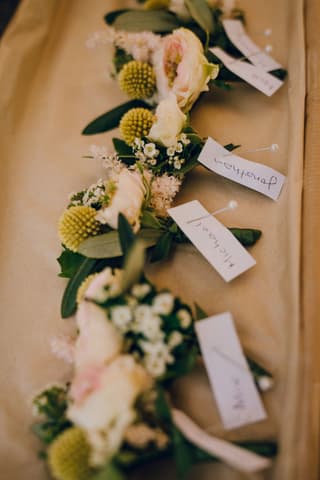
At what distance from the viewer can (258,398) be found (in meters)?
0.63

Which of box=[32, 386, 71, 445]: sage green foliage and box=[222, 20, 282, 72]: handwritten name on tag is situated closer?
box=[32, 386, 71, 445]: sage green foliage

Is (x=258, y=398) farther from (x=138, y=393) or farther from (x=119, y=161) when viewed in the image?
(x=119, y=161)

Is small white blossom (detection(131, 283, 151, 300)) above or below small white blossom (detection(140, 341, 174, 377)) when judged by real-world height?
above

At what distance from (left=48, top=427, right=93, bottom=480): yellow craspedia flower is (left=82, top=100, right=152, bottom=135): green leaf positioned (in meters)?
0.72

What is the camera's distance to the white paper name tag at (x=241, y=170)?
854mm

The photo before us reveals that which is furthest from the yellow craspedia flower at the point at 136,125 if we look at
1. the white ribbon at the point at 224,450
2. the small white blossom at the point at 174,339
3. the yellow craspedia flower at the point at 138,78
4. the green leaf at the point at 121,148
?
the white ribbon at the point at 224,450

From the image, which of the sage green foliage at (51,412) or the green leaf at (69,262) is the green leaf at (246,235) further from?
the sage green foliage at (51,412)

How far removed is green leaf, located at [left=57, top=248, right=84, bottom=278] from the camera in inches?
31.1

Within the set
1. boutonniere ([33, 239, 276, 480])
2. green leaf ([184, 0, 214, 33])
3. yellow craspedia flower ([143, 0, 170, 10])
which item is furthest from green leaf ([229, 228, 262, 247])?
yellow craspedia flower ([143, 0, 170, 10])

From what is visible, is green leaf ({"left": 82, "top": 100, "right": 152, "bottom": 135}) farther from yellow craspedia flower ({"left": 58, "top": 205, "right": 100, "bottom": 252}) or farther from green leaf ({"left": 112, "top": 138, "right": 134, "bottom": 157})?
yellow craspedia flower ({"left": 58, "top": 205, "right": 100, "bottom": 252})

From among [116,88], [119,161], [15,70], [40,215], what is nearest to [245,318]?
[119,161]

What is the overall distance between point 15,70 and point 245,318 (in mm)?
919

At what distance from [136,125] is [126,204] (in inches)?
10.3

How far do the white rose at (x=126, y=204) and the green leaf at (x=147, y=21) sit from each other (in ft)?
1.88
